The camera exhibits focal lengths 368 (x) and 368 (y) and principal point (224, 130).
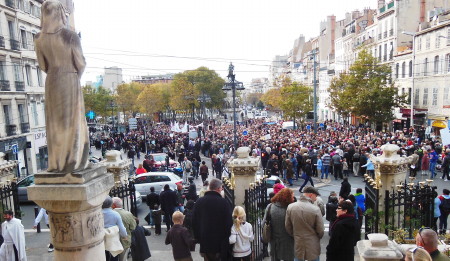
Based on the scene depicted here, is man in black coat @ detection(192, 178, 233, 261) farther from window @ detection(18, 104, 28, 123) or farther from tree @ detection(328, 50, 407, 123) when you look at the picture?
tree @ detection(328, 50, 407, 123)

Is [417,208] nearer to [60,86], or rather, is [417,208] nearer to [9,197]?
[60,86]

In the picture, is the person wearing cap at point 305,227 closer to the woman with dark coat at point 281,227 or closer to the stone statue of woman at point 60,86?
the woman with dark coat at point 281,227

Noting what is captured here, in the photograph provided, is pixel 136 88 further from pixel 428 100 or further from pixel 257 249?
pixel 257 249

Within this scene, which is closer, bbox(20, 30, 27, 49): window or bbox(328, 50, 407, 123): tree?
bbox(20, 30, 27, 49): window

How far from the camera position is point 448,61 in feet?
98.9

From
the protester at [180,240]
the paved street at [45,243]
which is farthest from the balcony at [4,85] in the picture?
the protester at [180,240]

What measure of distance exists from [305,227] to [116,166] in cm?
619

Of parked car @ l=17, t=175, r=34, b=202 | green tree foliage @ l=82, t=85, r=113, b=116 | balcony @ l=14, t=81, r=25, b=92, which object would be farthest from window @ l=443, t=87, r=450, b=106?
green tree foliage @ l=82, t=85, r=113, b=116

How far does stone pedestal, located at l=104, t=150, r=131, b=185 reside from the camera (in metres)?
9.92

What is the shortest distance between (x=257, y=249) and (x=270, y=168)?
1011 cm

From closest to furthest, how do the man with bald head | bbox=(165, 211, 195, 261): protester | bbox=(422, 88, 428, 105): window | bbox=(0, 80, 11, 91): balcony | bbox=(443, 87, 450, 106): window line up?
the man with bald head, bbox=(165, 211, 195, 261): protester, bbox=(0, 80, 11, 91): balcony, bbox=(443, 87, 450, 106): window, bbox=(422, 88, 428, 105): window

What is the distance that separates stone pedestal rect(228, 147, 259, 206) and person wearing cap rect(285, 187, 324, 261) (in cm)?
246

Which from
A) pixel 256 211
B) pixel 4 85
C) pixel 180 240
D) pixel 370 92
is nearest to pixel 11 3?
pixel 4 85

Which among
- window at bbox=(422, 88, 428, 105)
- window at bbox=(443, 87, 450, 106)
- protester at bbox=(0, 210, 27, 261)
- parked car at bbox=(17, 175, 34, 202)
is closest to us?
protester at bbox=(0, 210, 27, 261)
